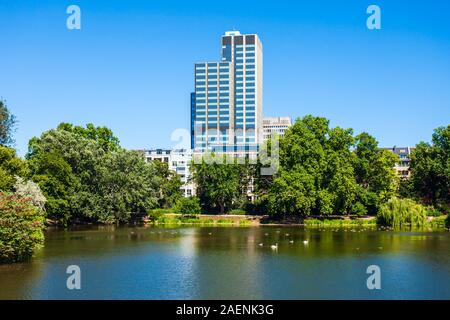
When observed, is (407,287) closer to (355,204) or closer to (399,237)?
(399,237)

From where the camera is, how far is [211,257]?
35156 mm

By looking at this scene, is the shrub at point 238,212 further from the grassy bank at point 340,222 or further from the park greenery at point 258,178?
the grassy bank at point 340,222

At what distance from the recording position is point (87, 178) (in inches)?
2645

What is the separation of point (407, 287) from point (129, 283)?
1324cm

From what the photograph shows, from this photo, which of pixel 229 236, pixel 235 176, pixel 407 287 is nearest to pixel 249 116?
pixel 235 176

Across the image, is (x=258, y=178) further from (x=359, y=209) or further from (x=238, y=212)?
(x=359, y=209)

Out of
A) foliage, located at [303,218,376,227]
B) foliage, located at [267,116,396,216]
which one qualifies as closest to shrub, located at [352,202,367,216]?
foliage, located at [267,116,396,216]

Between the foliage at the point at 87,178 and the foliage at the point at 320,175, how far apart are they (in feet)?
59.2

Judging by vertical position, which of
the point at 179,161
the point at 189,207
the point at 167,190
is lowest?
the point at 189,207

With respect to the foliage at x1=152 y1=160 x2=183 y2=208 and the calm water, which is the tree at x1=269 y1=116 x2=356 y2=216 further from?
the foliage at x1=152 y1=160 x2=183 y2=208

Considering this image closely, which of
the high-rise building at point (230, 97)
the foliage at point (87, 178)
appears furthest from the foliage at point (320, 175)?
the high-rise building at point (230, 97)

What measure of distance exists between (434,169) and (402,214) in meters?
14.0

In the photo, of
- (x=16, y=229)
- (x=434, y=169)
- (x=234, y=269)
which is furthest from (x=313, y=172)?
(x=16, y=229)

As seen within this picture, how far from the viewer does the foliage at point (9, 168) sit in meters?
46.9
